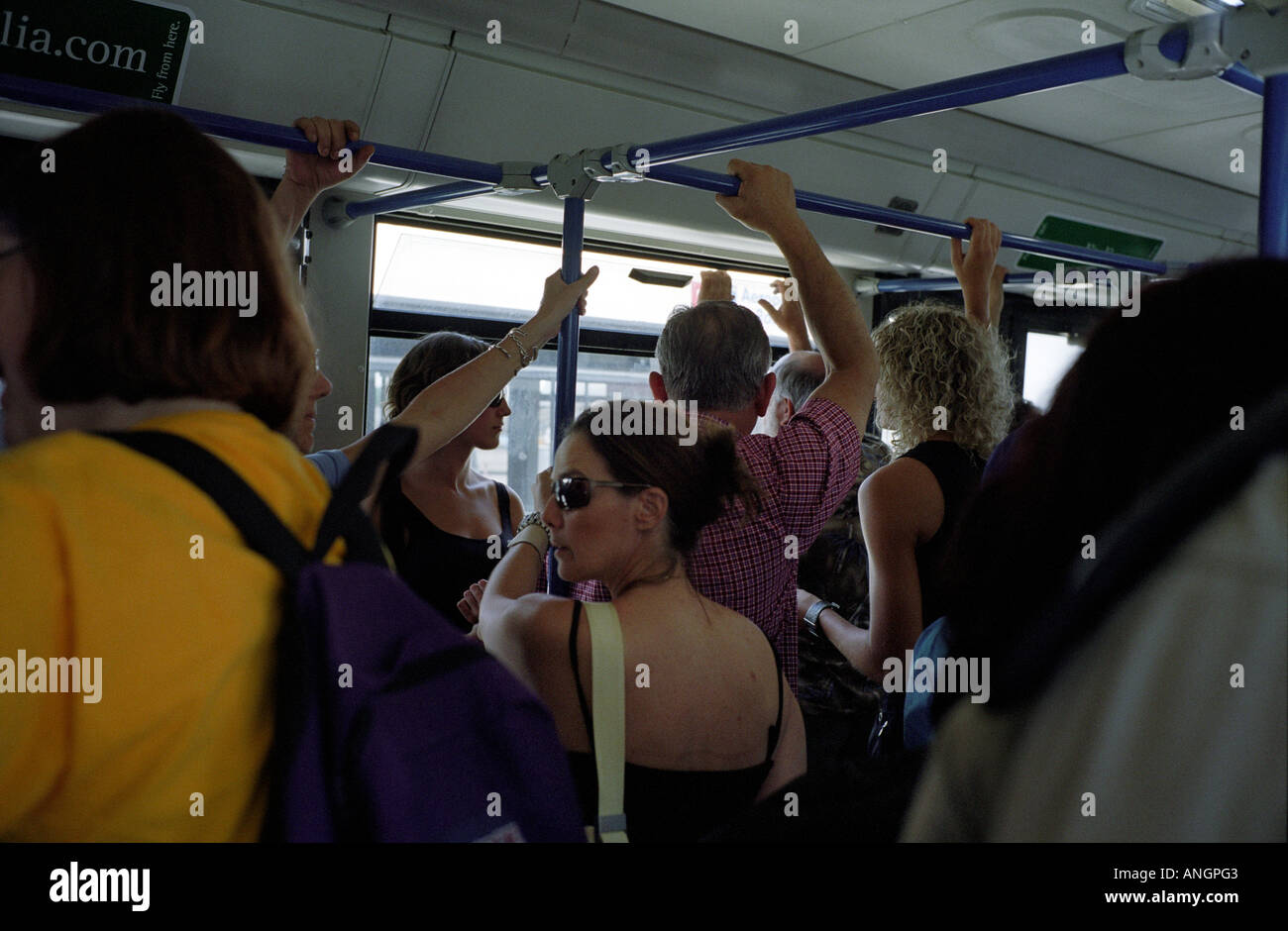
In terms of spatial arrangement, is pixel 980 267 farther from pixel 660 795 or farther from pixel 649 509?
pixel 660 795

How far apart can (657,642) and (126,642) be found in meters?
0.82

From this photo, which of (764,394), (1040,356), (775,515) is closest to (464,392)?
(775,515)

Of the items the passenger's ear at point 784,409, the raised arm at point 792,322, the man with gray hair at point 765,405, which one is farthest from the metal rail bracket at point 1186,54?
the raised arm at point 792,322

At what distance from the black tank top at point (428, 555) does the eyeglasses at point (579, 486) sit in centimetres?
92

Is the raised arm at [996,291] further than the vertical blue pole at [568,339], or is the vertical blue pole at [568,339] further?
the raised arm at [996,291]

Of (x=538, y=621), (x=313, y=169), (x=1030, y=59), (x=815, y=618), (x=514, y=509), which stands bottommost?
(x=815, y=618)

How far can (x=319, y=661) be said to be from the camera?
736 millimetres

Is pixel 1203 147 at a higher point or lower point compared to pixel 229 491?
higher

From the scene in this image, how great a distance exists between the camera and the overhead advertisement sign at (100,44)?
6.84 feet

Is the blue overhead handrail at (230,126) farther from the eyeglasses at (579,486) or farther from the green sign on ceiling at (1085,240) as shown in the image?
the green sign on ceiling at (1085,240)

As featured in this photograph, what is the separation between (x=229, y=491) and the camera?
2.38 ft

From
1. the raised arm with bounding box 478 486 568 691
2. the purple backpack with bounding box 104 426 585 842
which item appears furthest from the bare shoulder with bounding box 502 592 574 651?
the purple backpack with bounding box 104 426 585 842
